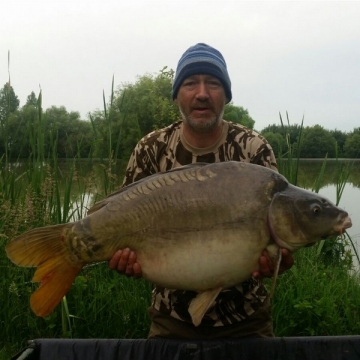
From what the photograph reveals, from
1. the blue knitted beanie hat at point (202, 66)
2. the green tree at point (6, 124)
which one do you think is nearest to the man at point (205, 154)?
the blue knitted beanie hat at point (202, 66)

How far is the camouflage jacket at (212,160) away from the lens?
1.76 metres

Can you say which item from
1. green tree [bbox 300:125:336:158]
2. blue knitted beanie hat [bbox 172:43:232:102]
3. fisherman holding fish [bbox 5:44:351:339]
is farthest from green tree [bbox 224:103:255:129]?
fisherman holding fish [bbox 5:44:351:339]

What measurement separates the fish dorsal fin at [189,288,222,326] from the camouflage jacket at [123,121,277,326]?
0.86 ft

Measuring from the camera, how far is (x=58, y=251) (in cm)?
151

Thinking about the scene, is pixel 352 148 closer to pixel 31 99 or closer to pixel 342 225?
pixel 31 99

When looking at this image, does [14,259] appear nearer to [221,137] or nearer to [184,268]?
[184,268]

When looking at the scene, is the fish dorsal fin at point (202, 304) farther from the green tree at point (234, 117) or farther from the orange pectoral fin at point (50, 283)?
the green tree at point (234, 117)

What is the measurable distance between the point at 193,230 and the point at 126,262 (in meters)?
0.23

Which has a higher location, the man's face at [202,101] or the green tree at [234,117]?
the green tree at [234,117]

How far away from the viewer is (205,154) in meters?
1.83

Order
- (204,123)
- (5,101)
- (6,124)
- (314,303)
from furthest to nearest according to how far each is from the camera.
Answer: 1. (5,101)
2. (6,124)
3. (314,303)
4. (204,123)

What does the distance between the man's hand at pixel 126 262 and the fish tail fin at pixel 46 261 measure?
0.11 meters

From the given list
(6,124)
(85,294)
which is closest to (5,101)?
(6,124)

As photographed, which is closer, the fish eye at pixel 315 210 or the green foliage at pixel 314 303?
the fish eye at pixel 315 210
